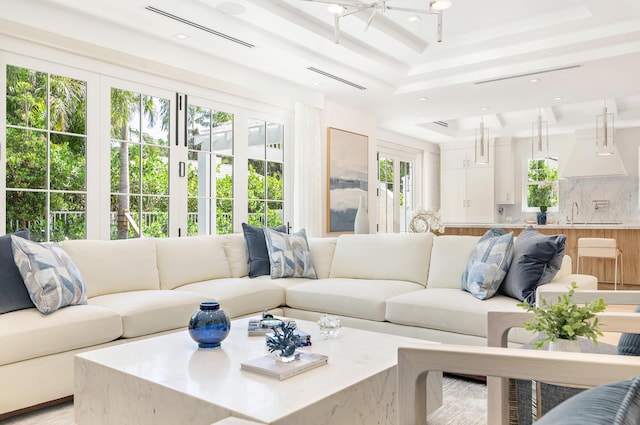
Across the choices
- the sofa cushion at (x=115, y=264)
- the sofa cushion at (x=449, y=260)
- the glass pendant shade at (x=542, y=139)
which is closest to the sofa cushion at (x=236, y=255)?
the sofa cushion at (x=115, y=264)

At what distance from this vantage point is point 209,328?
2.16 metres

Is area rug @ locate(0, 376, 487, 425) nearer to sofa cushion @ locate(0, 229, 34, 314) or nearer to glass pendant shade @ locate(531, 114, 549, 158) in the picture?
sofa cushion @ locate(0, 229, 34, 314)

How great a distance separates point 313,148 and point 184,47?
6.41 ft

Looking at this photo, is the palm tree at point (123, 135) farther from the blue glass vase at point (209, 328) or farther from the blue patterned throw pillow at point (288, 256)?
the blue glass vase at point (209, 328)

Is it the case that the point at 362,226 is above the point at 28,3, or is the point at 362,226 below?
below

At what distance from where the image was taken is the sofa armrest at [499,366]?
864mm

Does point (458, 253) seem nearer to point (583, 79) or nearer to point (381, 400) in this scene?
point (381, 400)

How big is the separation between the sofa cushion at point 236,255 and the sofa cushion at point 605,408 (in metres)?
3.82

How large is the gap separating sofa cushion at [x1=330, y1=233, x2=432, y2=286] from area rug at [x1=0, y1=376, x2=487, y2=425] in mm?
1237

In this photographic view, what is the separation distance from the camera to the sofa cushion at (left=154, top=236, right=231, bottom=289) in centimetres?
377

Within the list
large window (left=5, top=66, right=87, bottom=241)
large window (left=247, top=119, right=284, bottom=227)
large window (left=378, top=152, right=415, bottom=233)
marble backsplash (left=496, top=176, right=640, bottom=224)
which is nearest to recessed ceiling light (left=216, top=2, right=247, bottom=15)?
large window (left=5, top=66, right=87, bottom=241)

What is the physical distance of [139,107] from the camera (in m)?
4.28

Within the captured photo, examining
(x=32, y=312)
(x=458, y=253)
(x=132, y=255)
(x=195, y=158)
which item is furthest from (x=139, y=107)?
(x=458, y=253)

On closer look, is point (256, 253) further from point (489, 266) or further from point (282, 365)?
point (282, 365)
